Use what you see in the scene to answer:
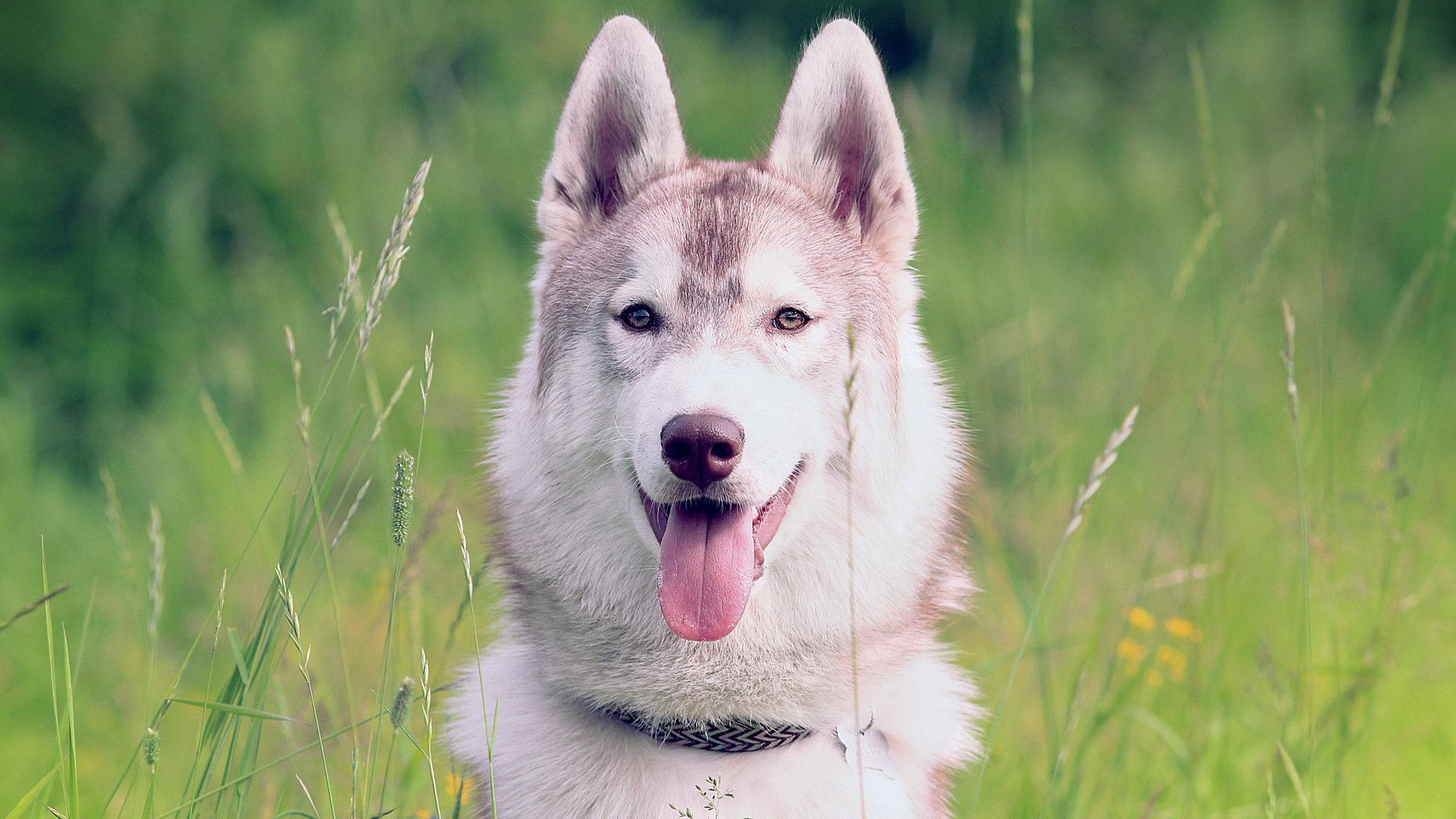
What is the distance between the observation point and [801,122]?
2.61m

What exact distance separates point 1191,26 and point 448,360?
21.2 feet

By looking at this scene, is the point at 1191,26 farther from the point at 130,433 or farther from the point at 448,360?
the point at 130,433

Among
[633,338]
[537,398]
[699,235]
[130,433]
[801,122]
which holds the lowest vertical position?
[130,433]

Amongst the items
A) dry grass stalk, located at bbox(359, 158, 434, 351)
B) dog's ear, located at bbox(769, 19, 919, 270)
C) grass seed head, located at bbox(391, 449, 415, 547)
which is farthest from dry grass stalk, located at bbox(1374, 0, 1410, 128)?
grass seed head, located at bbox(391, 449, 415, 547)

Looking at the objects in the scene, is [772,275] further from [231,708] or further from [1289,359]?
[231,708]

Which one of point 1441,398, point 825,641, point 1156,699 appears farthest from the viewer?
point 1441,398

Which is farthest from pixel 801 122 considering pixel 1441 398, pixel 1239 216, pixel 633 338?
pixel 1239 216

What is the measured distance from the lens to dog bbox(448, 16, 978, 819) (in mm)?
2154

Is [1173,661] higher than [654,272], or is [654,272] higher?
[654,272]

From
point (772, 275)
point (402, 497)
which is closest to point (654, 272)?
point (772, 275)

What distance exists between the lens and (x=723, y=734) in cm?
221

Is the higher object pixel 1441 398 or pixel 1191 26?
pixel 1191 26

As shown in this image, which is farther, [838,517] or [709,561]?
[838,517]

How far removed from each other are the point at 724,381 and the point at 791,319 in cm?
32
